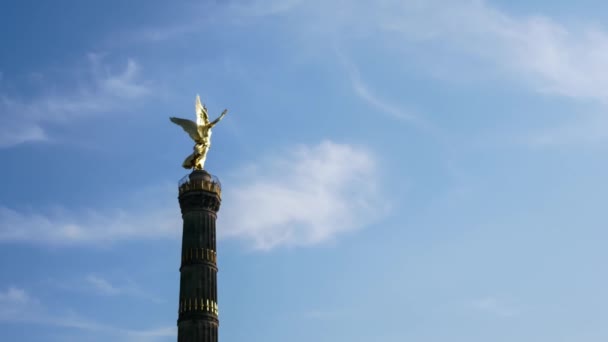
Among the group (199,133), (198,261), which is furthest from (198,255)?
(199,133)

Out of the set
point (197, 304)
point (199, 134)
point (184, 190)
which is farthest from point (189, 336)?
point (199, 134)

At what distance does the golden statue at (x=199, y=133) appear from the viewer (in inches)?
2734

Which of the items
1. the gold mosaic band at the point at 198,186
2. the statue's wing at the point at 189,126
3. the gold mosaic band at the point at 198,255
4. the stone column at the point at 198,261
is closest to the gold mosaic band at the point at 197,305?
the stone column at the point at 198,261

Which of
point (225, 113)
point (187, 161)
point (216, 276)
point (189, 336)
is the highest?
point (225, 113)

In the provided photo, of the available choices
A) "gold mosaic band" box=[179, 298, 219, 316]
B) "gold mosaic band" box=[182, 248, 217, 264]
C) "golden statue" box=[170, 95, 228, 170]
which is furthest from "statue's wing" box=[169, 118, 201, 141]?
"gold mosaic band" box=[179, 298, 219, 316]

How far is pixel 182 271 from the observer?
64062 mm

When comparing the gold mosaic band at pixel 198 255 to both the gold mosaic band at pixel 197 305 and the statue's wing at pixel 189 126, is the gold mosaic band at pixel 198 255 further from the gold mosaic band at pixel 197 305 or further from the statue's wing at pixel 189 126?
the statue's wing at pixel 189 126

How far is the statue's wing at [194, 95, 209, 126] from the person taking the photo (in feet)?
233

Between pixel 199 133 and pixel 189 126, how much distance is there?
4.47 feet

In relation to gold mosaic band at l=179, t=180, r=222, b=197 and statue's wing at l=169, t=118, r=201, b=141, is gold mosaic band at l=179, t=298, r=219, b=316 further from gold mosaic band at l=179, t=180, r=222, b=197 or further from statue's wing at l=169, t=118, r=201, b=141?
statue's wing at l=169, t=118, r=201, b=141

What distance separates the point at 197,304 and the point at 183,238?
6527mm

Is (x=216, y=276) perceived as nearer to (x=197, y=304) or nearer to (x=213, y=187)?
(x=197, y=304)

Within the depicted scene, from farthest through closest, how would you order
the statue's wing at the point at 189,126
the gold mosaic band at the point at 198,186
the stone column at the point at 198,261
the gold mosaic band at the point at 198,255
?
the statue's wing at the point at 189,126 → the gold mosaic band at the point at 198,186 → the gold mosaic band at the point at 198,255 → the stone column at the point at 198,261

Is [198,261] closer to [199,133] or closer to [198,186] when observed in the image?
[198,186]
